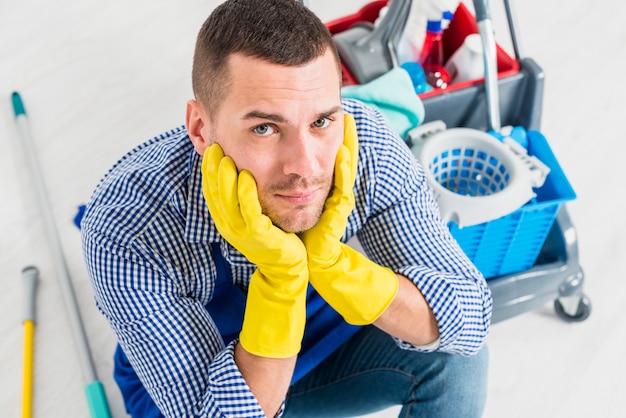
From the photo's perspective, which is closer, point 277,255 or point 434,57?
point 277,255

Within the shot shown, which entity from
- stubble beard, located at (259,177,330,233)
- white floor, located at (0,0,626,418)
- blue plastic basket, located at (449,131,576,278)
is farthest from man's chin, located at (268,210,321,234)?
white floor, located at (0,0,626,418)

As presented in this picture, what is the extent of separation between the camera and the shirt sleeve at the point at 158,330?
98cm

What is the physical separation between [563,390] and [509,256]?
309 mm

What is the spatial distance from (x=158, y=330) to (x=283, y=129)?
342mm

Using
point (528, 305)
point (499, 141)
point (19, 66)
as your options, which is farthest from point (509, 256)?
point (19, 66)

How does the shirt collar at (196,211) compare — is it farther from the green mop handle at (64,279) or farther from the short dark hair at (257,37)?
the green mop handle at (64,279)

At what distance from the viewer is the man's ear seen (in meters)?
0.94

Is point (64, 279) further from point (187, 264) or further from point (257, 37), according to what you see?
point (257, 37)

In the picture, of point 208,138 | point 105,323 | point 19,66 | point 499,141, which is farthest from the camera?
point 19,66

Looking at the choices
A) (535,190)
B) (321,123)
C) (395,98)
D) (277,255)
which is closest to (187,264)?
(277,255)

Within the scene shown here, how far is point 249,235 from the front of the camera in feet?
2.90

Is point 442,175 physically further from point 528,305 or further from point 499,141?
point 528,305

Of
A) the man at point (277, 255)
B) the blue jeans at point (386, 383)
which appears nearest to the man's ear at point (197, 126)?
the man at point (277, 255)

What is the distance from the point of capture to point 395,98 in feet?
4.70
